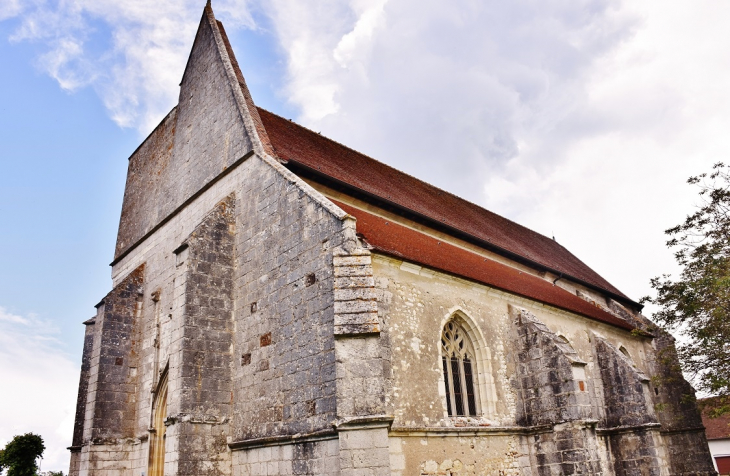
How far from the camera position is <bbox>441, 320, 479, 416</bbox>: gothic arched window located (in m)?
10.7

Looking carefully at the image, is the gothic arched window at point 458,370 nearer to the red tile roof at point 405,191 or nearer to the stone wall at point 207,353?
the red tile roof at point 405,191

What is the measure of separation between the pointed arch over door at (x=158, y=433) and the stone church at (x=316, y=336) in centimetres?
5

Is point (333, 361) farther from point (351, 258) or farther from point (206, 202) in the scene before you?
point (206, 202)

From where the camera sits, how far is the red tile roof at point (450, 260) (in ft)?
34.3

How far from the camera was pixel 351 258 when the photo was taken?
27.3 feet

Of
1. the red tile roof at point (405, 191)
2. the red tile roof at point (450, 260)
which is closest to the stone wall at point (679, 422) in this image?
the red tile roof at point (450, 260)

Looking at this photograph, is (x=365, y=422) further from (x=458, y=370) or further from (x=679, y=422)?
(x=679, y=422)

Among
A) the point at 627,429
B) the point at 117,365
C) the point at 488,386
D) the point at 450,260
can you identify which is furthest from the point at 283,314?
the point at 627,429

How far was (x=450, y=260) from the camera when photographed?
12.0m

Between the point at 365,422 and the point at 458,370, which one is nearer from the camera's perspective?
the point at 365,422

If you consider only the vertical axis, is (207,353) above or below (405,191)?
below

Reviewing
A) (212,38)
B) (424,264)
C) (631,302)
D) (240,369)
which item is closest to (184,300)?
(240,369)

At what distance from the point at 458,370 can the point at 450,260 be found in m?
2.32

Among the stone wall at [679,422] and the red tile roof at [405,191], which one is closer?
the red tile roof at [405,191]
